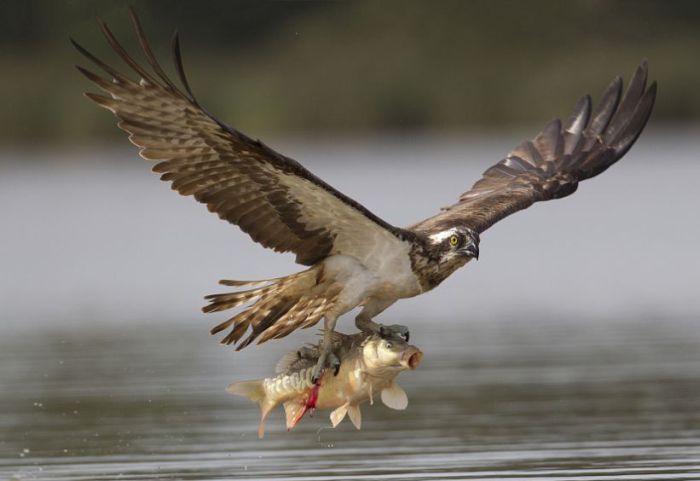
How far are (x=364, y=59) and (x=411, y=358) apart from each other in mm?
33336

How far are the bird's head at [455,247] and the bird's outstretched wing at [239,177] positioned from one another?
0.23 metres

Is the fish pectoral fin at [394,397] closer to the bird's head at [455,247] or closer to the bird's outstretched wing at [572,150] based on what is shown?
the bird's head at [455,247]

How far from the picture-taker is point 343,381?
10133 millimetres

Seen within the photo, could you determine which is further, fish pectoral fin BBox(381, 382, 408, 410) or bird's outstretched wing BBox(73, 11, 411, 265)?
fish pectoral fin BBox(381, 382, 408, 410)

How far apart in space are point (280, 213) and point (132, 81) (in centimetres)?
123

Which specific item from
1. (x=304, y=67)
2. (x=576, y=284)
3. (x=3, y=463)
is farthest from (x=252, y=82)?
(x=3, y=463)

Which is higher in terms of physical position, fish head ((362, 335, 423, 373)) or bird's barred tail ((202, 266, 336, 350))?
bird's barred tail ((202, 266, 336, 350))

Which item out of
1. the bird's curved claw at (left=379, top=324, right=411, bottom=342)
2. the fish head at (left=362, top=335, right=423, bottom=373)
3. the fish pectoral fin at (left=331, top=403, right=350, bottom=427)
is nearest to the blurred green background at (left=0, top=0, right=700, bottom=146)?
the bird's curved claw at (left=379, top=324, right=411, bottom=342)

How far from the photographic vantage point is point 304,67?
138 feet

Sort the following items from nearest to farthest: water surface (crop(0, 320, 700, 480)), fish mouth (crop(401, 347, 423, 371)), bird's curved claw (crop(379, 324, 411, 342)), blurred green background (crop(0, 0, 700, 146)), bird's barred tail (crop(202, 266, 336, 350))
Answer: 1. fish mouth (crop(401, 347, 423, 371))
2. bird's curved claw (crop(379, 324, 411, 342))
3. bird's barred tail (crop(202, 266, 336, 350))
4. water surface (crop(0, 320, 700, 480))
5. blurred green background (crop(0, 0, 700, 146))

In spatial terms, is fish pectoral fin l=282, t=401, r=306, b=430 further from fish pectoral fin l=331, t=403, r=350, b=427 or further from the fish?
fish pectoral fin l=331, t=403, r=350, b=427

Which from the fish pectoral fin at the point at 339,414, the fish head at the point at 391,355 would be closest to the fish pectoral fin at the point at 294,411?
the fish pectoral fin at the point at 339,414

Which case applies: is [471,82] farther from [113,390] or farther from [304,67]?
[113,390]

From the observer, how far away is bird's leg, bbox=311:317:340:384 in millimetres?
10219
